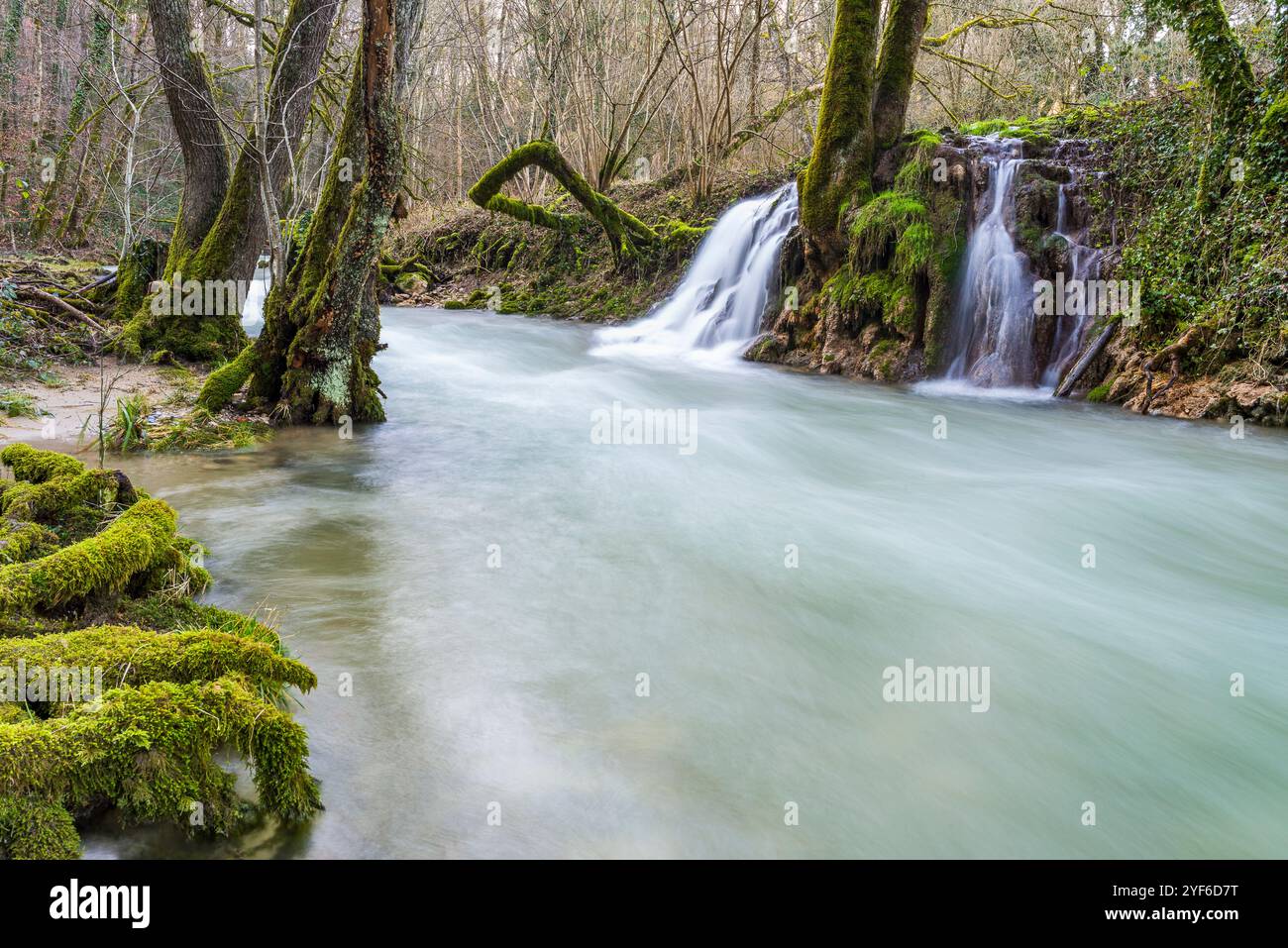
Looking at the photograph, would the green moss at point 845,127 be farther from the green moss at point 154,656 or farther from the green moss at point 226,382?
the green moss at point 154,656

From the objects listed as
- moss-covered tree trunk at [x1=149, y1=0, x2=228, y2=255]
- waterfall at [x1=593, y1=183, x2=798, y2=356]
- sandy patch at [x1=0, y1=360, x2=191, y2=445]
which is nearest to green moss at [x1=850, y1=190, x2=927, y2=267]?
waterfall at [x1=593, y1=183, x2=798, y2=356]

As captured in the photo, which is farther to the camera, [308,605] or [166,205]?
[166,205]

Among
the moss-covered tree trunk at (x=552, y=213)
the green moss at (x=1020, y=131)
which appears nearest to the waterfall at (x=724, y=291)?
the moss-covered tree trunk at (x=552, y=213)

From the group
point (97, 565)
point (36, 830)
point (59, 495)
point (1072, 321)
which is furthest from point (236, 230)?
point (1072, 321)

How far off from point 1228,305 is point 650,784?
952 centimetres

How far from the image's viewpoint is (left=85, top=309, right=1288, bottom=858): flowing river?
2.71m

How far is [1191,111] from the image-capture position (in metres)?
10.5

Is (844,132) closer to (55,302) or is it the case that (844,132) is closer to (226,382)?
(226,382)

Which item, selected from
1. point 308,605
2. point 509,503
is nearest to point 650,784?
point 308,605

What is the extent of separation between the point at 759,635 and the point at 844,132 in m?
10.4

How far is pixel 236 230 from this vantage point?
31.1 ft

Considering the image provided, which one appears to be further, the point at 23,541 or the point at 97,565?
the point at 23,541
